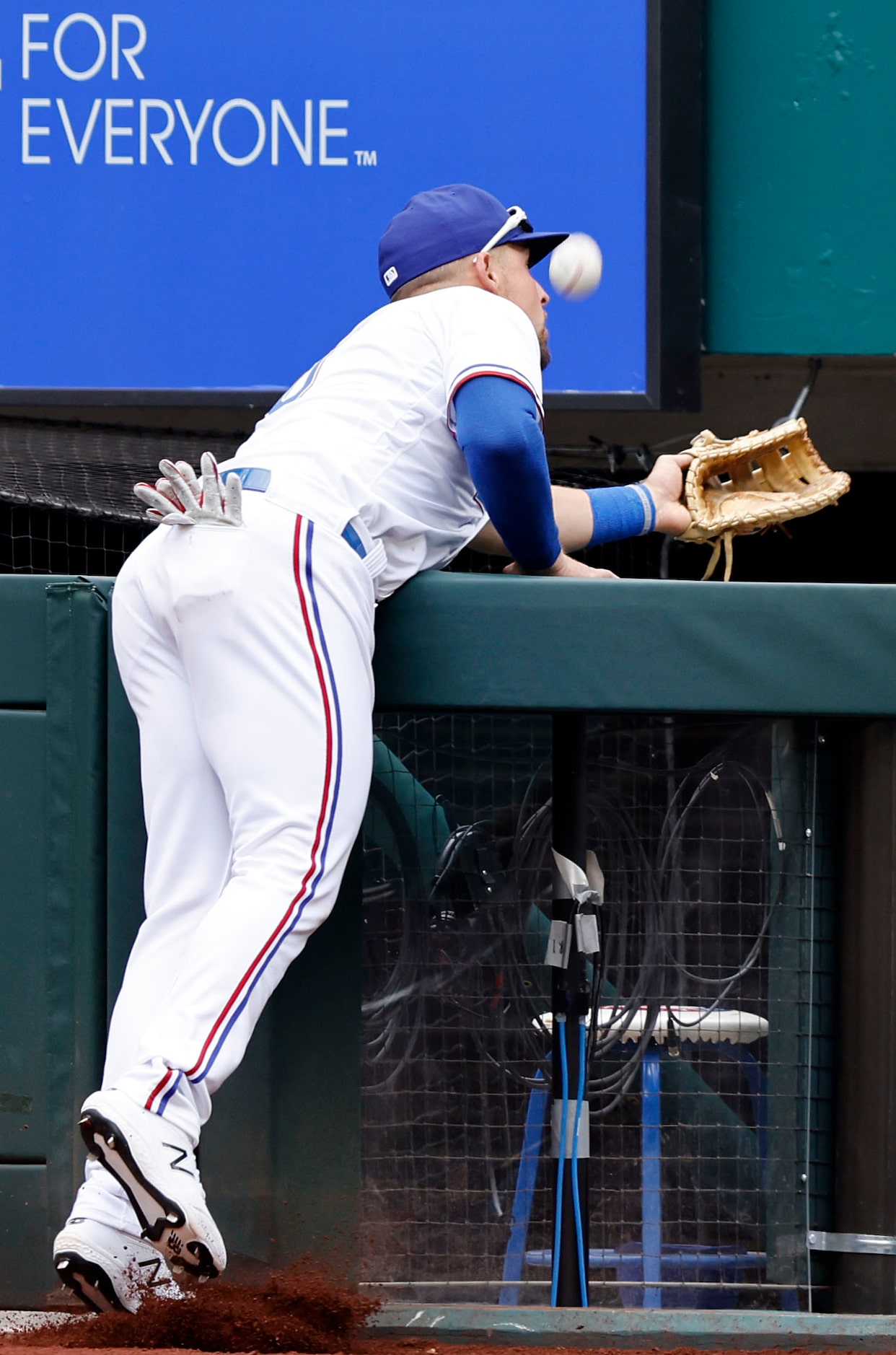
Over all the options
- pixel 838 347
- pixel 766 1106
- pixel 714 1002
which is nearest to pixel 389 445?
pixel 714 1002

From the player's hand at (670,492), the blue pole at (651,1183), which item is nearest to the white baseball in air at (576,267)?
the player's hand at (670,492)

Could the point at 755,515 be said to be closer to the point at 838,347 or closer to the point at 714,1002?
the point at 714,1002

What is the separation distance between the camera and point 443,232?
88.4 inches

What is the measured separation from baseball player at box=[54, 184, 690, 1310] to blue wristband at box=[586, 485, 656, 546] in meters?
0.29

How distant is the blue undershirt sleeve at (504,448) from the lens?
6.18ft

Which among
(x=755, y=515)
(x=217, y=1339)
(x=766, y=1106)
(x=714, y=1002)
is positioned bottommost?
(x=217, y=1339)

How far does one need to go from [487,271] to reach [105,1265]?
1.54 meters

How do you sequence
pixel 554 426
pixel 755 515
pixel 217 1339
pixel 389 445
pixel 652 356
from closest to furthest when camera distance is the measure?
pixel 217 1339
pixel 389 445
pixel 755 515
pixel 652 356
pixel 554 426

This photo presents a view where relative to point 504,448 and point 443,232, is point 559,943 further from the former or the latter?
point 443,232

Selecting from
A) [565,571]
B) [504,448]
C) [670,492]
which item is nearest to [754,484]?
[670,492]

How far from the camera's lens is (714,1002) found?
2.06 meters

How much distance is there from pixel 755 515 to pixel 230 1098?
1.30 meters

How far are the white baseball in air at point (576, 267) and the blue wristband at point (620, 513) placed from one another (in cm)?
145

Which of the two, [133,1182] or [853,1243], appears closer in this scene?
[133,1182]
